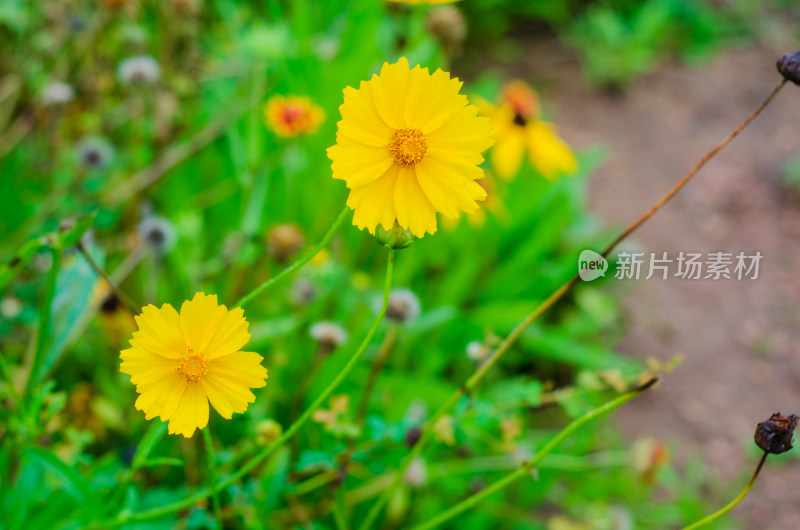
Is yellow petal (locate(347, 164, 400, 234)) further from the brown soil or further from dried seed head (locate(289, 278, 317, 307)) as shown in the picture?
the brown soil

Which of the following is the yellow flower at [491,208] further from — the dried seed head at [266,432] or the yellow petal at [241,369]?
the yellow petal at [241,369]

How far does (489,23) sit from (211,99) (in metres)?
1.23

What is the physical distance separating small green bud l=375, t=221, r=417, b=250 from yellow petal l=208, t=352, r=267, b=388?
11 centimetres

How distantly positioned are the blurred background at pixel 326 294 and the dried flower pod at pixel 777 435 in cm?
15

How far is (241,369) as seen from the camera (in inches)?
19.0

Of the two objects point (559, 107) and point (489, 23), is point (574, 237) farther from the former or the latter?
point (489, 23)

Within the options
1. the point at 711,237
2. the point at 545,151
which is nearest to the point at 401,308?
the point at 545,151

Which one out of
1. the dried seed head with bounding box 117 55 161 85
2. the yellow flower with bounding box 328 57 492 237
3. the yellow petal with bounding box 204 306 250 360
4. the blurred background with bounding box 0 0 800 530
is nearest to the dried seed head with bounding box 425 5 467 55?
the blurred background with bounding box 0 0 800 530

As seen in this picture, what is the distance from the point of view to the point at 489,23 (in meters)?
2.49

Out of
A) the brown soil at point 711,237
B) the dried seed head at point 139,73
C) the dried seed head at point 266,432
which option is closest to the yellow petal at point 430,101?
the dried seed head at point 266,432

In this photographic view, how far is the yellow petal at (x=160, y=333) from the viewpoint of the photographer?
0.47 meters

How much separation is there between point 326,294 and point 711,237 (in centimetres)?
133

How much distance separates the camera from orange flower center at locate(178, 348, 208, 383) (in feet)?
1.59

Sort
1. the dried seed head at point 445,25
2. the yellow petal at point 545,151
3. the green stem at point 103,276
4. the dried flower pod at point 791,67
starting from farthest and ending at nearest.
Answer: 1. the yellow petal at point 545,151
2. the dried seed head at point 445,25
3. the green stem at point 103,276
4. the dried flower pod at point 791,67
